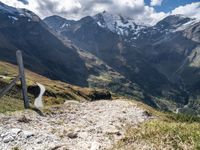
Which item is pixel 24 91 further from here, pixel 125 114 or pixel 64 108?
pixel 125 114

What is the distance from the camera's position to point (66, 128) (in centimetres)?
2300

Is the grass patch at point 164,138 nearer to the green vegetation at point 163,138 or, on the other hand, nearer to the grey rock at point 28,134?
the green vegetation at point 163,138

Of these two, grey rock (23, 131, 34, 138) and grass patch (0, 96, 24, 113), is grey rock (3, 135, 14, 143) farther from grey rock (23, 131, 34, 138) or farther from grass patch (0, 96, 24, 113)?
grass patch (0, 96, 24, 113)

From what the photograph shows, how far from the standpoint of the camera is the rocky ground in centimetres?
1927

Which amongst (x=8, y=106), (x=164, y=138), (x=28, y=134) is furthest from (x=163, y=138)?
(x=8, y=106)

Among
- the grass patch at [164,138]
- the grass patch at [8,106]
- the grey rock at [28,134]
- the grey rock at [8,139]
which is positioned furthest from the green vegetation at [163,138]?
the grass patch at [8,106]

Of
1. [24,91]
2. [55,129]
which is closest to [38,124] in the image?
[55,129]

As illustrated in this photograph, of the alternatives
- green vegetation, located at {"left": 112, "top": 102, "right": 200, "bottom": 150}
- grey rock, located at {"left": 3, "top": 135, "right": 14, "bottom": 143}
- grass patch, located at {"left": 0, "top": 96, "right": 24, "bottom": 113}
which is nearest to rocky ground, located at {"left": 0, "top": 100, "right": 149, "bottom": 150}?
grey rock, located at {"left": 3, "top": 135, "right": 14, "bottom": 143}

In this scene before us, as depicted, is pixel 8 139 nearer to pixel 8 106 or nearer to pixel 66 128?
pixel 66 128

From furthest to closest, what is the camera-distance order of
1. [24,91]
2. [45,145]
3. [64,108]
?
[64,108], [24,91], [45,145]

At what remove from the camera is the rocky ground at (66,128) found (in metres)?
19.3

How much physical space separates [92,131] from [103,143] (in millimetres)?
2750

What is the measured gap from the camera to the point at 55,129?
2258 cm

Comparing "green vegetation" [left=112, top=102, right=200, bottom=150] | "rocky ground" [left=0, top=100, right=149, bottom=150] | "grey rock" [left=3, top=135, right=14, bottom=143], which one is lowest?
"grey rock" [left=3, top=135, right=14, bottom=143]
